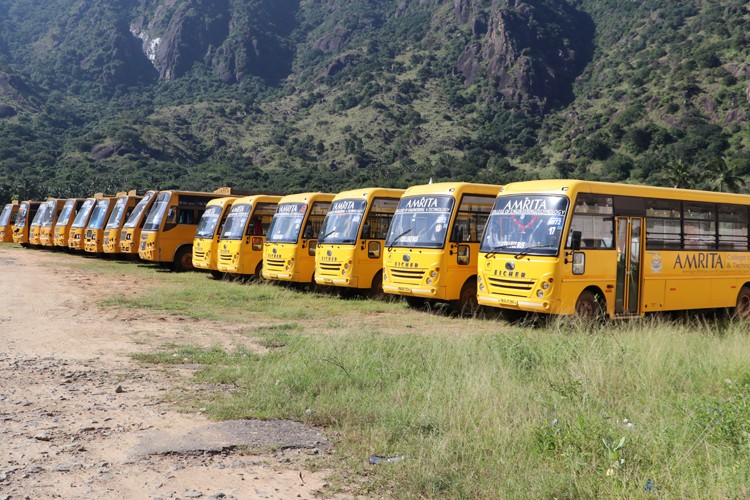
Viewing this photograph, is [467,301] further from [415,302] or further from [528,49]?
[528,49]

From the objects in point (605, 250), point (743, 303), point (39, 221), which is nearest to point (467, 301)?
point (605, 250)

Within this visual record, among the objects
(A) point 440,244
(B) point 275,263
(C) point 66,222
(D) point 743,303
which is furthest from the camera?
(C) point 66,222

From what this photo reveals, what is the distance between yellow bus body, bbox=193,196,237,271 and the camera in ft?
73.3

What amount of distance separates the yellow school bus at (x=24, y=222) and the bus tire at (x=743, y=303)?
3408 centimetres

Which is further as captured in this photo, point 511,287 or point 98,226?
point 98,226

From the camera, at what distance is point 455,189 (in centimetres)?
1494

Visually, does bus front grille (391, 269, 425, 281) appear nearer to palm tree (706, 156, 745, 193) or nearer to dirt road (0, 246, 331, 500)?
dirt road (0, 246, 331, 500)

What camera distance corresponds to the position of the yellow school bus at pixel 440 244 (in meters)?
14.6

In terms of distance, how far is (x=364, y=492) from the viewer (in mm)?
5004

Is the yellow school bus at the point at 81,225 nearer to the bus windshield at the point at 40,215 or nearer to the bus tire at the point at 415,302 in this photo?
the bus windshield at the point at 40,215

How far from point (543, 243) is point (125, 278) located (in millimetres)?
13558

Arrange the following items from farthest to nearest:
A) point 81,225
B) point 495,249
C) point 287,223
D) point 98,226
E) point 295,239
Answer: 1. point 81,225
2. point 98,226
3. point 287,223
4. point 295,239
5. point 495,249

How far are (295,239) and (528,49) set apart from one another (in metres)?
122

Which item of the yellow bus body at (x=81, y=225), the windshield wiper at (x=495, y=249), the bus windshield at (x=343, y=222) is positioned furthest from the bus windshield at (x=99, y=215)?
the windshield wiper at (x=495, y=249)
